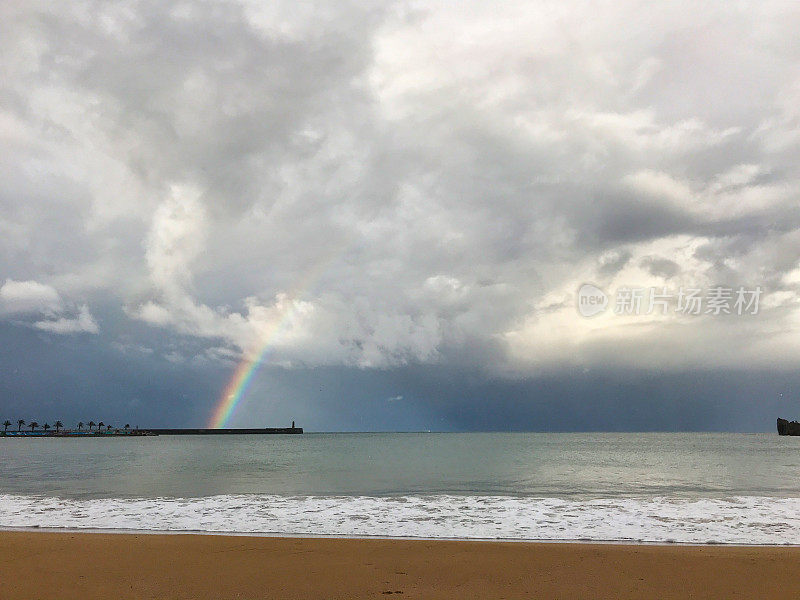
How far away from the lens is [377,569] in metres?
11.4

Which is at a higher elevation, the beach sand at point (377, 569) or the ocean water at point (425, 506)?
the beach sand at point (377, 569)

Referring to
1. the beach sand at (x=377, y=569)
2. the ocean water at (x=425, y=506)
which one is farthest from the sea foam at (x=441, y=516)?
the beach sand at (x=377, y=569)

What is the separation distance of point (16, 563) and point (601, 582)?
1218 cm

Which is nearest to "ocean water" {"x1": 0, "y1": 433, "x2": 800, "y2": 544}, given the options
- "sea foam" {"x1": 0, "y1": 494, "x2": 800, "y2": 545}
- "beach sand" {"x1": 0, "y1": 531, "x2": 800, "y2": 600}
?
"sea foam" {"x1": 0, "y1": 494, "x2": 800, "y2": 545}

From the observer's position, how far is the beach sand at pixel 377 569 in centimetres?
991

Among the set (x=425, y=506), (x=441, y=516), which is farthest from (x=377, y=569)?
(x=425, y=506)

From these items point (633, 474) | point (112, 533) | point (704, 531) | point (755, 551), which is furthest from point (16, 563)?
point (633, 474)

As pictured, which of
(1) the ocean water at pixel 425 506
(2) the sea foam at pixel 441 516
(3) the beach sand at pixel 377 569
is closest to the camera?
(3) the beach sand at pixel 377 569

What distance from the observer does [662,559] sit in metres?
12.6

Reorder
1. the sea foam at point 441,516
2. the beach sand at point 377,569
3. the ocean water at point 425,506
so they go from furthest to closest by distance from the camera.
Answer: the ocean water at point 425,506 < the sea foam at point 441,516 < the beach sand at point 377,569

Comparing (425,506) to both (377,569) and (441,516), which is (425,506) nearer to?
(441,516)

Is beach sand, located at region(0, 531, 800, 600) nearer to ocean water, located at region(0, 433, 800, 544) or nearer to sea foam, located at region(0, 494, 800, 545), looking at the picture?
sea foam, located at region(0, 494, 800, 545)

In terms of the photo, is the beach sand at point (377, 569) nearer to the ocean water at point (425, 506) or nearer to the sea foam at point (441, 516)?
the sea foam at point (441, 516)

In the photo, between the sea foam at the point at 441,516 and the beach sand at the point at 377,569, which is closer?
the beach sand at the point at 377,569
